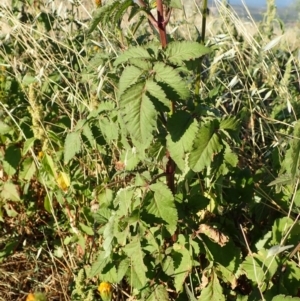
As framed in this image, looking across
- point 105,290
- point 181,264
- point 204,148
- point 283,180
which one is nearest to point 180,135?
point 204,148

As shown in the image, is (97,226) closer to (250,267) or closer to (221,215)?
(221,215)

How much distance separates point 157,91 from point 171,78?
67 mm

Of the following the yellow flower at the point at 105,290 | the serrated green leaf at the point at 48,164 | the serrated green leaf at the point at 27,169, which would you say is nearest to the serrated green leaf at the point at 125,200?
the yellow flower at the point at 105,290

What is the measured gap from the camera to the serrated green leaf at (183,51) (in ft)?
3.50

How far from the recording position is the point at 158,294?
1.35 metres

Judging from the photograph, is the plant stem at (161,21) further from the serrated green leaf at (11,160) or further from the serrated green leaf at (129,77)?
the serrated green leaf at (11,160)

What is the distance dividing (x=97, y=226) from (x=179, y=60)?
2.83 feet

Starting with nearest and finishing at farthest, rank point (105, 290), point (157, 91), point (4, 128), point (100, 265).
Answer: point (157, 91) → point (100, 265) → point (105, 290) → point (4, 128)

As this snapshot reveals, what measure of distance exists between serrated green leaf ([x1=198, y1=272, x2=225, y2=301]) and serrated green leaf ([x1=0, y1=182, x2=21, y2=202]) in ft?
2.98

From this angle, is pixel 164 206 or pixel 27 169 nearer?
pixel 164 206

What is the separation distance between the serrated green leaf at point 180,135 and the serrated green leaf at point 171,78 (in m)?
0.11

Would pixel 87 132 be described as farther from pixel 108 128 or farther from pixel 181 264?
pixel 181 264

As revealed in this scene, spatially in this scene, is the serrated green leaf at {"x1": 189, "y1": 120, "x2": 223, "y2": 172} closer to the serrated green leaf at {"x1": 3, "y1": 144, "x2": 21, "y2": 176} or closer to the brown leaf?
the brown leaf

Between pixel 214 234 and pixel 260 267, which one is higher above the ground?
pixel 214 234
